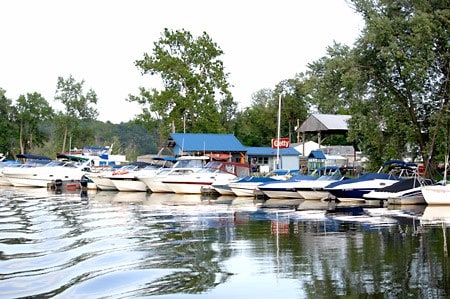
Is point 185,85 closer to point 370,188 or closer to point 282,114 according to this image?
point 282,114

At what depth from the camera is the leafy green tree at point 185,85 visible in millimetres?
70875

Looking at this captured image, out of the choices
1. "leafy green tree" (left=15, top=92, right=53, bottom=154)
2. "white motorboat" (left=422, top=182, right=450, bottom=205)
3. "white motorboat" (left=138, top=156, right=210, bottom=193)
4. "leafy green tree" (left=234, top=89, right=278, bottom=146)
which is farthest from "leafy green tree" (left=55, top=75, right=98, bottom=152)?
"white motorboat" (left=422, top=182, right=450, bottom=205)

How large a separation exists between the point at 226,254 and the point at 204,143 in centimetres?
4659

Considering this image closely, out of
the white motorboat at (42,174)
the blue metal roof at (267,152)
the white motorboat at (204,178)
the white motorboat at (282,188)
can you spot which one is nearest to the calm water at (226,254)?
the white motorboat at (282,188)

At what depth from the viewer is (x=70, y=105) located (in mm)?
89062

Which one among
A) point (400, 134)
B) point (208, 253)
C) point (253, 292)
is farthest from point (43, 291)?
point (400, 134)

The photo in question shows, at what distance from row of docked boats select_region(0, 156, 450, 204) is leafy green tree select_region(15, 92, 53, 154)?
31691 millimetres

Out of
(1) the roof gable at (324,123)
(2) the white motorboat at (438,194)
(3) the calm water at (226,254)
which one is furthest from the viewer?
(1) the roof gable at (324,123)

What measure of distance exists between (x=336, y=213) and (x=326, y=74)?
1518cm

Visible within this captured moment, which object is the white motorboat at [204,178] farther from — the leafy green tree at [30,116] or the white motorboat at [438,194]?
the leafy green tree at [30,116]

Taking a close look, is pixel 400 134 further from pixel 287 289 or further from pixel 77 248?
pixel 287 289

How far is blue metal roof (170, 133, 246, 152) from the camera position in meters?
61.8

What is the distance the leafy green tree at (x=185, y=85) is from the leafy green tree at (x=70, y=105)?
1898 cm

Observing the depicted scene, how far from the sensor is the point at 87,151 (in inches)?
2517
